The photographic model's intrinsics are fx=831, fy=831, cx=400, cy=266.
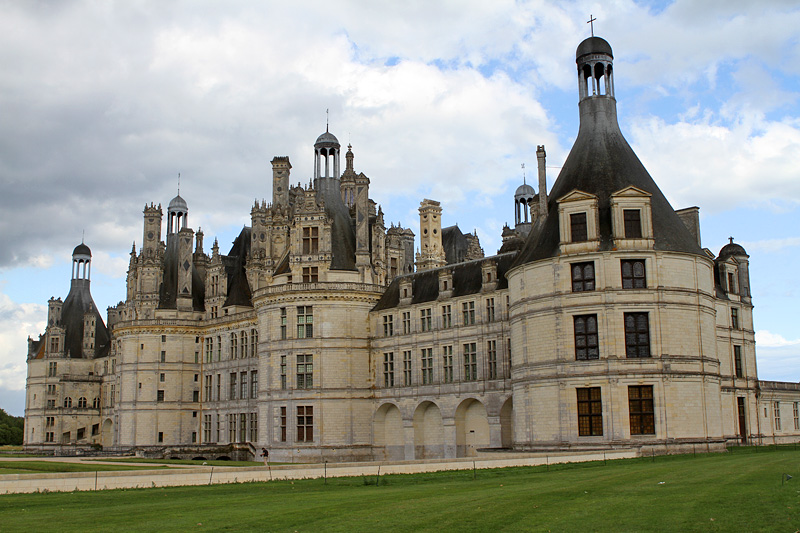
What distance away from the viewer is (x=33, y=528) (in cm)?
1678

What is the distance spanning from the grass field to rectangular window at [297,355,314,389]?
103 feet

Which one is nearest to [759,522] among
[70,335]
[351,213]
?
[351,213]

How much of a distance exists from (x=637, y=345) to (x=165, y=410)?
158ft

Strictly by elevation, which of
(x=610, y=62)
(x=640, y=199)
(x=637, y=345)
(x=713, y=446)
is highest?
(x=610, y=62)

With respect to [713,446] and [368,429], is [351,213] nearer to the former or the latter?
[368,429]

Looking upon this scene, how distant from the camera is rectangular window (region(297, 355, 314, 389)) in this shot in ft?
193

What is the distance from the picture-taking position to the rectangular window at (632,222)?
1678 inches

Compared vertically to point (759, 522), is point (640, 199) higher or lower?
higher

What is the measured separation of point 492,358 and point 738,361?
1822cm

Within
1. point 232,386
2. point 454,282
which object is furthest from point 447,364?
point 232,386

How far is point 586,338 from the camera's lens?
4228 centimetres

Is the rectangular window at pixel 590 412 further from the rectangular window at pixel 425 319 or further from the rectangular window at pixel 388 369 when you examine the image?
the rectangular window at pixel 388 369

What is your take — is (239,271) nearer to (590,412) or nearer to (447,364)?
(447,364)

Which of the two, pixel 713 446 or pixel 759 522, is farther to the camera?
pixel 713 446
